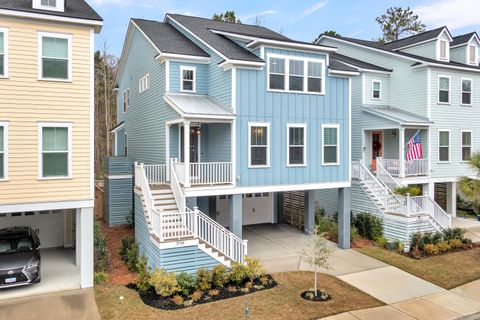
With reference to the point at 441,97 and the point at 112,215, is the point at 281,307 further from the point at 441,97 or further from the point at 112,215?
the point at 441,97

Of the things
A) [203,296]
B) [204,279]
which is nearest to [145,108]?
[204,279]

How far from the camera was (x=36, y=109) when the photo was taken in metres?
10.9

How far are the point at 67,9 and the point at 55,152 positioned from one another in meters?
4.51

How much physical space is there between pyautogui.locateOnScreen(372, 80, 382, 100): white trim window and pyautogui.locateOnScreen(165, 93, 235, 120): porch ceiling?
36.4ft

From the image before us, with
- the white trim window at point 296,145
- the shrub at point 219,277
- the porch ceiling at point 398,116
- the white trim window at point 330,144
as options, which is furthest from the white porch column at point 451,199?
the shrub at point 219,277

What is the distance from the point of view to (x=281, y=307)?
10.2 m

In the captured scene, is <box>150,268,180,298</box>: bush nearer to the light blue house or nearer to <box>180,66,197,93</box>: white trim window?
<box>180,66,197,93</box>: white trim window

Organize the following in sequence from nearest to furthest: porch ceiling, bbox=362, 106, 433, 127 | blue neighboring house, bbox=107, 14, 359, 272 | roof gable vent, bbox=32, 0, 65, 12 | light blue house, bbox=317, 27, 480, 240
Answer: roof gable vent, bbox=32, 0, 65, 12
blue neighboring house, bbox=107, 14, 359, 272
porch ceiling, bbox=362, 106, 433, 127
light blue house, bbox=317, 27, 480, 240

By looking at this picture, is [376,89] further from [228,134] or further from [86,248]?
[86,248]

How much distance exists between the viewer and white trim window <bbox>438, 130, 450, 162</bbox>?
67.3ft

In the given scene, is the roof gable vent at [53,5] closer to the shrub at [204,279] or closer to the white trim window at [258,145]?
the white trim window at [258,145]

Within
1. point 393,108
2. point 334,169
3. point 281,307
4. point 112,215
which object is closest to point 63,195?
point 281,307

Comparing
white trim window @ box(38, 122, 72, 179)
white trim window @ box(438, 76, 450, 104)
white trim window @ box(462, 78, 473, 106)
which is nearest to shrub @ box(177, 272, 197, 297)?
white trim window @ box(38, 122, 72, 179)

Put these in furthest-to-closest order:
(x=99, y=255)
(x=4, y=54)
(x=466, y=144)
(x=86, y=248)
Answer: (x=466, y=144) → (x=99, y=255) → (x=86, y=248) → (x=4, y=54)
